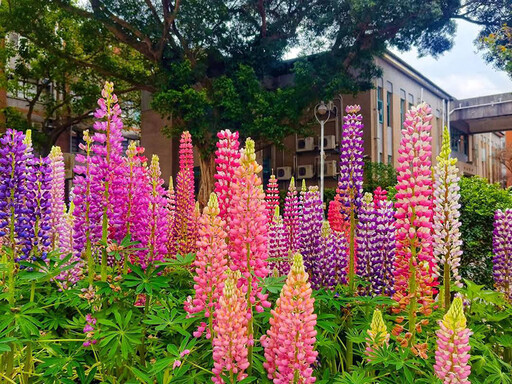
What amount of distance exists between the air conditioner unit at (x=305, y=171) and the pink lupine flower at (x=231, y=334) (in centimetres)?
2862

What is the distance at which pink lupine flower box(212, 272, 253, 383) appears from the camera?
1906 millimetres

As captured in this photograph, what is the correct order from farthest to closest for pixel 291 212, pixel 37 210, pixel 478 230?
pixel 478 230, pixel 291 212, pixel 37 210

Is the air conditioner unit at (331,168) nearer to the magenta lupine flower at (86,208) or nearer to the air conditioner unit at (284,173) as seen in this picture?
the air conditioner unit at (284,173)

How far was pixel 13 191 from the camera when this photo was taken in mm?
2787

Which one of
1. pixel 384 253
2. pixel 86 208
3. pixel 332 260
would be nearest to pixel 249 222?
pixel 86 208

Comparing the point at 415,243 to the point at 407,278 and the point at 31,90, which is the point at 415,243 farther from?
the point at 31,90

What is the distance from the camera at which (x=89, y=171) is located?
108 inches

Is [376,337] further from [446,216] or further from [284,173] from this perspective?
[284,173]

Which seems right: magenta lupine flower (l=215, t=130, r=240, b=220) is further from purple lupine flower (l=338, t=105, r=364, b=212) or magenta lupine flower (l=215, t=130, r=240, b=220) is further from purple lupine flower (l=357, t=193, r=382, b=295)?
purple lupine flower (l=357, t=193, r=382, b=295)

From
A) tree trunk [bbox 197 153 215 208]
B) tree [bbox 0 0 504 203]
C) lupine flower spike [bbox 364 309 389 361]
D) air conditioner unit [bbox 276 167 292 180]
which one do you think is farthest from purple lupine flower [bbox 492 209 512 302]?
air conditioner unit [bbox 276 167 292 180]

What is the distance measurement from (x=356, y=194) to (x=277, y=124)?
19824mm

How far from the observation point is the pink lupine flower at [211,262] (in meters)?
2.12

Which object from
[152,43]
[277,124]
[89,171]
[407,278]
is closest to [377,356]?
[407,278]

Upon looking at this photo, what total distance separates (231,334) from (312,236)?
1.63m
